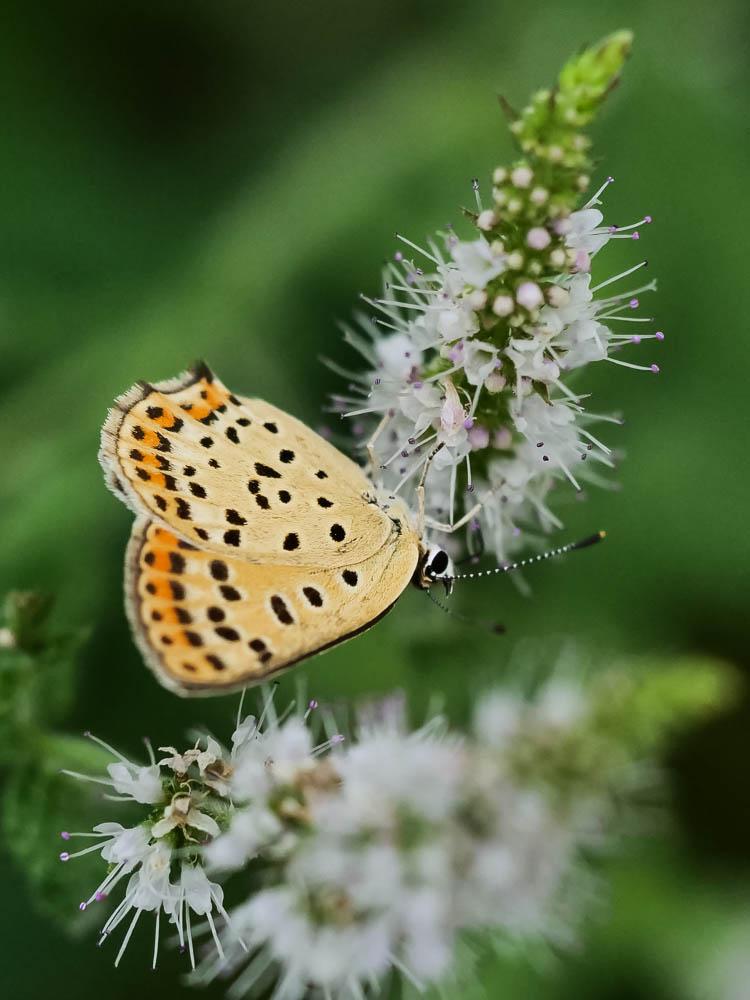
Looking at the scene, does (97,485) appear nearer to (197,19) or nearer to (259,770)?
(259,770)

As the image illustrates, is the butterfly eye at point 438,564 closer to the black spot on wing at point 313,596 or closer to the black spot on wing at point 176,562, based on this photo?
the black spot on wing at point 313,596

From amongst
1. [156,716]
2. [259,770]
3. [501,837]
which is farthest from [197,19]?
[501,837]

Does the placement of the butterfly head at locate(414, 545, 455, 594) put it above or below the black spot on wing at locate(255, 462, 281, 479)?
below

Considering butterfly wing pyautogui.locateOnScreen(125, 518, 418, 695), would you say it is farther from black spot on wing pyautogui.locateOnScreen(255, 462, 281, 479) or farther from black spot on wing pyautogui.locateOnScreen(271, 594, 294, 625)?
black spot on wing pyautogui.locateOnScreen(255, 462, 281, 479)

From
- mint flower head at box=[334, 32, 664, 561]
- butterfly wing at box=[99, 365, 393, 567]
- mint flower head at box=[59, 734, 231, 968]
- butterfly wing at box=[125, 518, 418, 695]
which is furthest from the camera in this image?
butterfly wing at box=[99, 365, 393, 567]

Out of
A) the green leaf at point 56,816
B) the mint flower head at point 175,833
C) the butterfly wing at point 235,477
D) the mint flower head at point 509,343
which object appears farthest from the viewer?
the green leaf at point 56,816

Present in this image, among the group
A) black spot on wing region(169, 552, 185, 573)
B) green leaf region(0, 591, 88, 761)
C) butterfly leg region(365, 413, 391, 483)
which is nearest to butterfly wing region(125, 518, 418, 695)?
black spot on wing region(169, 552, 185, 573)

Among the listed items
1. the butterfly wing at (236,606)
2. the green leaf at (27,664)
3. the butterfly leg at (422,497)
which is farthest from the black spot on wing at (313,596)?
the green leaf at (27,664)
